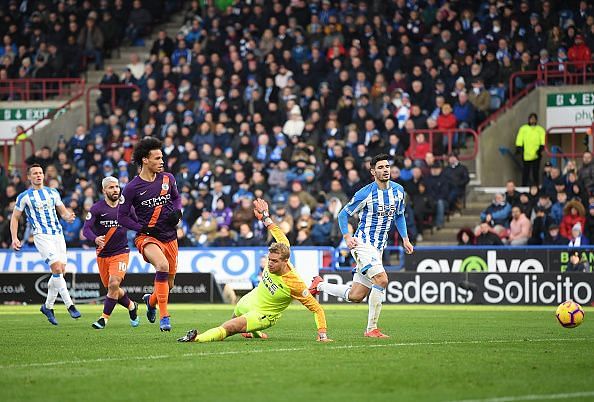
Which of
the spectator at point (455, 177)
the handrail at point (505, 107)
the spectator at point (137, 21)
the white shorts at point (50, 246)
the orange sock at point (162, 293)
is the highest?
the spectator at point (137, 21)

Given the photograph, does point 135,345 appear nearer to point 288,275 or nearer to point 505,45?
point 288,275

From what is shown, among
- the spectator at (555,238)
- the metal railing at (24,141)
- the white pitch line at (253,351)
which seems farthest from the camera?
the metal railing at (24,141)

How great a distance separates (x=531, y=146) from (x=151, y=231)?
584 inches

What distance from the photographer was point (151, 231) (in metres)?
14.9

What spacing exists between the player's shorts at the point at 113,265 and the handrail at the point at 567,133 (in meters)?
13.4

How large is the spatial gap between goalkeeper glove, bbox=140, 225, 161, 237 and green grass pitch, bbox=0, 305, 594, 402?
130cm

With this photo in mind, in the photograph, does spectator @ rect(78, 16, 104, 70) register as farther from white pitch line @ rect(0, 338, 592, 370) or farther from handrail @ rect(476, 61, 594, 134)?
white pitch line @ rect(0, 338, 592, 370)

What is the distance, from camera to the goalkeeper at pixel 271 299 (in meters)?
13.0

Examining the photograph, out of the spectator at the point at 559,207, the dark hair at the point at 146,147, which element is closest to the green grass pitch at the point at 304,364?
the dark hair at the point at 146,147

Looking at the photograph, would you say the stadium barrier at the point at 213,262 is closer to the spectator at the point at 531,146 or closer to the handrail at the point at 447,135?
the handrail at the point at 447,135

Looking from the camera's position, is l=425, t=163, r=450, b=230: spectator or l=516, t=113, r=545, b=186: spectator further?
l=516, t=113, r=545, b=186: spectator

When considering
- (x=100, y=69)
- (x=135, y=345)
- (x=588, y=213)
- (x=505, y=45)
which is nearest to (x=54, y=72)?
(x=100, y=69)

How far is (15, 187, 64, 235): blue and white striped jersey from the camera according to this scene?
58.2 feet

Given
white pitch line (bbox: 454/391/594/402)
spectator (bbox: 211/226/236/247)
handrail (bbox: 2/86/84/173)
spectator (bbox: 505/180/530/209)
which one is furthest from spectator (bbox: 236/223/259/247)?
white pitch line (bbox: 454/391/594/402)
